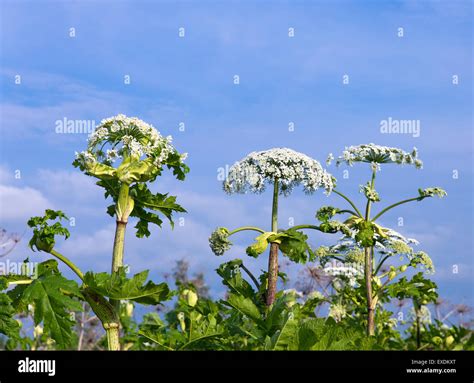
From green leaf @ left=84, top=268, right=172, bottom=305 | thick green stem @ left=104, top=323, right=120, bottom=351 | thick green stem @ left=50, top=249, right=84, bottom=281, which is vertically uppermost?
thick green stem @ left=50, top=249, right=84, bottom=281

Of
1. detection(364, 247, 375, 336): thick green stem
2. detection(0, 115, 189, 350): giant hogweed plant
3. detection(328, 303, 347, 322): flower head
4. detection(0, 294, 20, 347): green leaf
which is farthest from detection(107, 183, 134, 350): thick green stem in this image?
detection(328, 303, 347, 322): flower head

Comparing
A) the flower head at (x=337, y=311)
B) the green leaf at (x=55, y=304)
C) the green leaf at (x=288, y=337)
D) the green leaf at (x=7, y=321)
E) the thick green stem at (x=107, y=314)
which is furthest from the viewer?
the flower head at (x=337, y=311)

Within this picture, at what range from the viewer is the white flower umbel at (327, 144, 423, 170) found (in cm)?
838

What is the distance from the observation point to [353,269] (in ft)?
33.1

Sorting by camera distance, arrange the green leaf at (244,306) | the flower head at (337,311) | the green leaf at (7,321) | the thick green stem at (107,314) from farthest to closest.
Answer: the flower head at (337,311), the green leaf at (244,306), the thick green stem at (107,314), the green leaf at (7,321)

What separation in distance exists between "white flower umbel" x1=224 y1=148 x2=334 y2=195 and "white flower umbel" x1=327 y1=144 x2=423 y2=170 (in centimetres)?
70

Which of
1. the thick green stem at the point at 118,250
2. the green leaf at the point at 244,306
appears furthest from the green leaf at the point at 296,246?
the thick green stem at the point at 118,250

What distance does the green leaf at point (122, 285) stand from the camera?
5754 millimetres

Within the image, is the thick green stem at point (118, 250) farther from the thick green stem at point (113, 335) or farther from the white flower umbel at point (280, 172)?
the white flower umbel at point (280, 172)

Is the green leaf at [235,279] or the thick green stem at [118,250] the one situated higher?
the thick green stem at [118,250]

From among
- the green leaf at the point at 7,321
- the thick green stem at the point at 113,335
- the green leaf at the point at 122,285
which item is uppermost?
the green leaf at the point at 122,285

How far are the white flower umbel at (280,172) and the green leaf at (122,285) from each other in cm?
214

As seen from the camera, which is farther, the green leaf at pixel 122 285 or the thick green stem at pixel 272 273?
the thick green stem at pixel 272 273

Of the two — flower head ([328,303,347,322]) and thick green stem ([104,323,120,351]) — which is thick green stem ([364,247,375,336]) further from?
thick green stem ([104,323,120,351])
